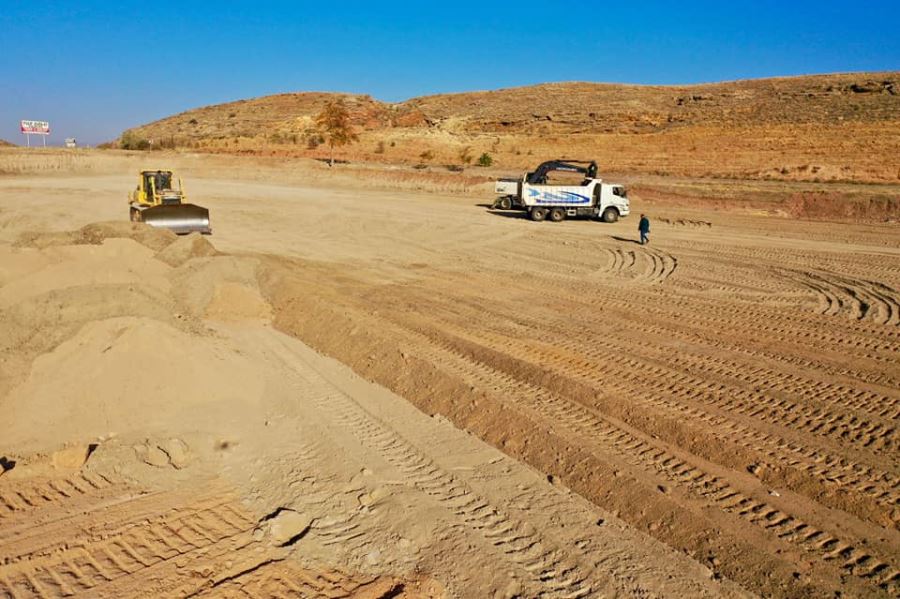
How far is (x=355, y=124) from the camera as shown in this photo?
77.2 metres

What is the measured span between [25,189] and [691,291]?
112 feet

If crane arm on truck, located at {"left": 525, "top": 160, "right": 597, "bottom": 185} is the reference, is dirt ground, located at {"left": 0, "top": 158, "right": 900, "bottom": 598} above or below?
below

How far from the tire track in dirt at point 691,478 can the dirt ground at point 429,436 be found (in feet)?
0.09

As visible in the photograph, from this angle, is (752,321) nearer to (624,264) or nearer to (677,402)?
(677,402)

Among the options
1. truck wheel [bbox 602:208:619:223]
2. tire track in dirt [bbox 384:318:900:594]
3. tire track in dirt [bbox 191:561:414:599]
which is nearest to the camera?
tire track in dirt [bbox 191:561:414:599]

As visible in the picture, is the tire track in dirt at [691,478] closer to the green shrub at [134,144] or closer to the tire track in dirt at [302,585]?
the tire track in dirt at [302,585]

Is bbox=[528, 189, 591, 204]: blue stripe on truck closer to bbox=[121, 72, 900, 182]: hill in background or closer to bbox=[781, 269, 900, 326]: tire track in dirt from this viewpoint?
bbox=[781, 269, 900, 326]: tire track in dirt

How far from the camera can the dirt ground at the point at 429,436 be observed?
4.58 metres

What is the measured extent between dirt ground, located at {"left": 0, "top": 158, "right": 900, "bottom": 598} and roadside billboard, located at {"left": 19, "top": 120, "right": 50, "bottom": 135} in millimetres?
62042

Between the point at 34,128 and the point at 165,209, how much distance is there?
5975 cm

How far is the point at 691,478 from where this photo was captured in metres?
5.80

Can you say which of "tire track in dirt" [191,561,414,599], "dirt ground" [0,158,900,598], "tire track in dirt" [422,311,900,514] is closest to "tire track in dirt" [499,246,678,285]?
"dirt ground" [0,158,900,598]

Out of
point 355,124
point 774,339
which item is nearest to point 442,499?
point 774,339

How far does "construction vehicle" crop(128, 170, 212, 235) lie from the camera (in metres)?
17.2
